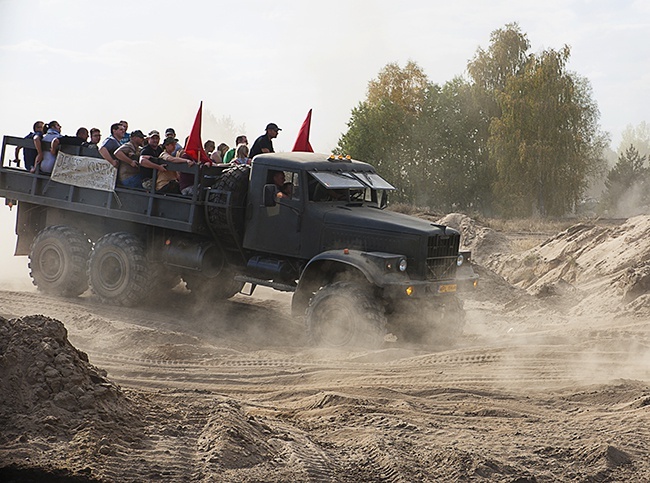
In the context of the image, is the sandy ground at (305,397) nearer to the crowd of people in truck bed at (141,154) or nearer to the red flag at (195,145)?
the crowd of people in truck bed at (141,154)

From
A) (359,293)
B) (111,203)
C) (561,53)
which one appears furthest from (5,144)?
(561,53)

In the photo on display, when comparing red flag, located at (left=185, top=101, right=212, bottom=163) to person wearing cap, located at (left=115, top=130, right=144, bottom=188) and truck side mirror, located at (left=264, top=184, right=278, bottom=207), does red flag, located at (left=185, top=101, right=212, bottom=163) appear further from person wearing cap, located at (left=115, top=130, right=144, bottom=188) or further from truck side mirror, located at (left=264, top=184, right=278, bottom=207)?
truck side mirror, located at (left=264, top=184, right=278, bottom=207)

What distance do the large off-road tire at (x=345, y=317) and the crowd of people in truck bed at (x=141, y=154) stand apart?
9.16 ft

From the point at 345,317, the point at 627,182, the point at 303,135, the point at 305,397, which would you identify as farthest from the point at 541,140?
the point at 305,397

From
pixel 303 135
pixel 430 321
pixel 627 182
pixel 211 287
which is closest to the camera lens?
pixel 430 321

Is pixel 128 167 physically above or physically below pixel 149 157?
below

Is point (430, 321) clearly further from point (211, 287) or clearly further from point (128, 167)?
point (128, 167)

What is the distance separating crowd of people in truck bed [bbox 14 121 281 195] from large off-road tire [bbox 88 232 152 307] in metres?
0.90

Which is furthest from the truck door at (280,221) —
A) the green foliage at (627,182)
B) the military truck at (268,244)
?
the green foliage at (627,182)

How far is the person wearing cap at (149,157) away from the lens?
12.8m

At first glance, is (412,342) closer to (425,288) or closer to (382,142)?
(425,288)

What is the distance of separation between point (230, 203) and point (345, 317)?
2.50 m

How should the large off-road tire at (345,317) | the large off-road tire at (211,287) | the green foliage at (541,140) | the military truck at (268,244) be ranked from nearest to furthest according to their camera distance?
the large off-road tire at (345,317) → the military truck at (268,244) → the large off-road tire at (211,287) → the green foliage at (541,140)

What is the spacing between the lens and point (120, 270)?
13094mm
